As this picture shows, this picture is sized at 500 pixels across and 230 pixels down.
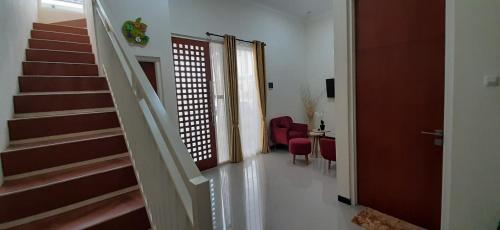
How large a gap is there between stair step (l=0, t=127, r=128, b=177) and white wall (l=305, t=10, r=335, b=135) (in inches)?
207

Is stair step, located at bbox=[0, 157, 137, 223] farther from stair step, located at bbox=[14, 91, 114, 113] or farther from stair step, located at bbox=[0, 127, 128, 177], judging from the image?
stair step, located at bbox=[14, 91, 114, 113]

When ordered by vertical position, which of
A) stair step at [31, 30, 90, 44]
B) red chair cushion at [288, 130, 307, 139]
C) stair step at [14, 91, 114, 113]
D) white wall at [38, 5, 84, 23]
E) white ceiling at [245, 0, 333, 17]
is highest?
white ceiling at [245, 0, 333, 17]

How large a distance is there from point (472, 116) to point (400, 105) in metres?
0.66

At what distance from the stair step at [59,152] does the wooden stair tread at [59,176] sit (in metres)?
0.08

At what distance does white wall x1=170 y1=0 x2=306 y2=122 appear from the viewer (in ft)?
13.6

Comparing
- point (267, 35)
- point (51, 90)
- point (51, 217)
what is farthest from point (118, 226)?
point (267, 35)

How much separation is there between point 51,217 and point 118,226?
0.46m

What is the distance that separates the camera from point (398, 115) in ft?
7.87

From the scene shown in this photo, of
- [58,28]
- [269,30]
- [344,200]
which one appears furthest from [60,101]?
[269,30]

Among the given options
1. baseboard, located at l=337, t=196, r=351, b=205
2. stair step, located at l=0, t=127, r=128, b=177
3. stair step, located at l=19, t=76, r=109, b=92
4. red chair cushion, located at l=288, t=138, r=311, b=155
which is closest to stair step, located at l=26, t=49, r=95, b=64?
stair step, located at l=19, t=76, r=109, b=92

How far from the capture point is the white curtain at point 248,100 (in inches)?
202

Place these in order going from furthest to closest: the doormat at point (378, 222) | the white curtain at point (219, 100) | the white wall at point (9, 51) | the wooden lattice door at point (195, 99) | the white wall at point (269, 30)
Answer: the white curtain at point (219, 100) < the white wall at point (269, 30) < the wooden lattice door at point (195, 99) < the doormat at point (378, 222) < the white wall at point (9, 51)

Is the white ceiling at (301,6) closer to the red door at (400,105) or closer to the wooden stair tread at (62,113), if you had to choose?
the red door at (400,105)

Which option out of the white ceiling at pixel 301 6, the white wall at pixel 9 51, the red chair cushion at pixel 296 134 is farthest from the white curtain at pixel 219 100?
the white wall at pixel 9 51
